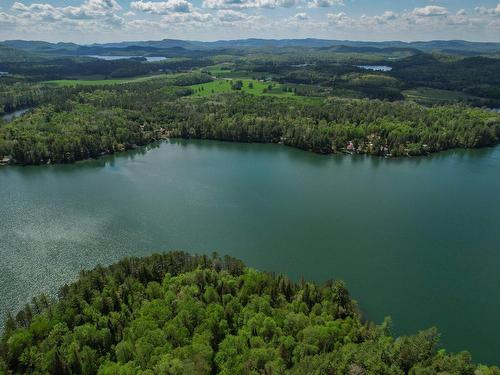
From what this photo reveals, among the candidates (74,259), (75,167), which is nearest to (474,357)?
(74,259)

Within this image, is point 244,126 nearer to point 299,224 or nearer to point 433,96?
point 299,224

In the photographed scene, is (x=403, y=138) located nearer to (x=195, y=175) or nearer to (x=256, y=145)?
(x=256, y=145)

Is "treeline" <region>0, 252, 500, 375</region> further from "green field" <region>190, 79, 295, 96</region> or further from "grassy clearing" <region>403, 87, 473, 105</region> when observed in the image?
"grassy clearing" <region>403, 87, 473, 105</region>

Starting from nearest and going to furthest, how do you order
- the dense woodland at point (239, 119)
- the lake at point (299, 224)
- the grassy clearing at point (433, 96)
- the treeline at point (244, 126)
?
the lake at point (299, 224) → the treeline at point (244, 126) → the dense woodland at point (239, 119) → the grassy clearing at point (433, 96)

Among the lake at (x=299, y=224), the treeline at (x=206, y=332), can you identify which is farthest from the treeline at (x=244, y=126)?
the treeline at (x=206, y=332)

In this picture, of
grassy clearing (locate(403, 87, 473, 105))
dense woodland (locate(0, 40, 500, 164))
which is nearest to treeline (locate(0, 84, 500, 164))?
dense woodland (locate(0, 40, 500, 164))

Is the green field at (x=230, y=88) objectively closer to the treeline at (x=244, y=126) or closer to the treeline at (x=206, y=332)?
the treeline at (x=244, y=126)
